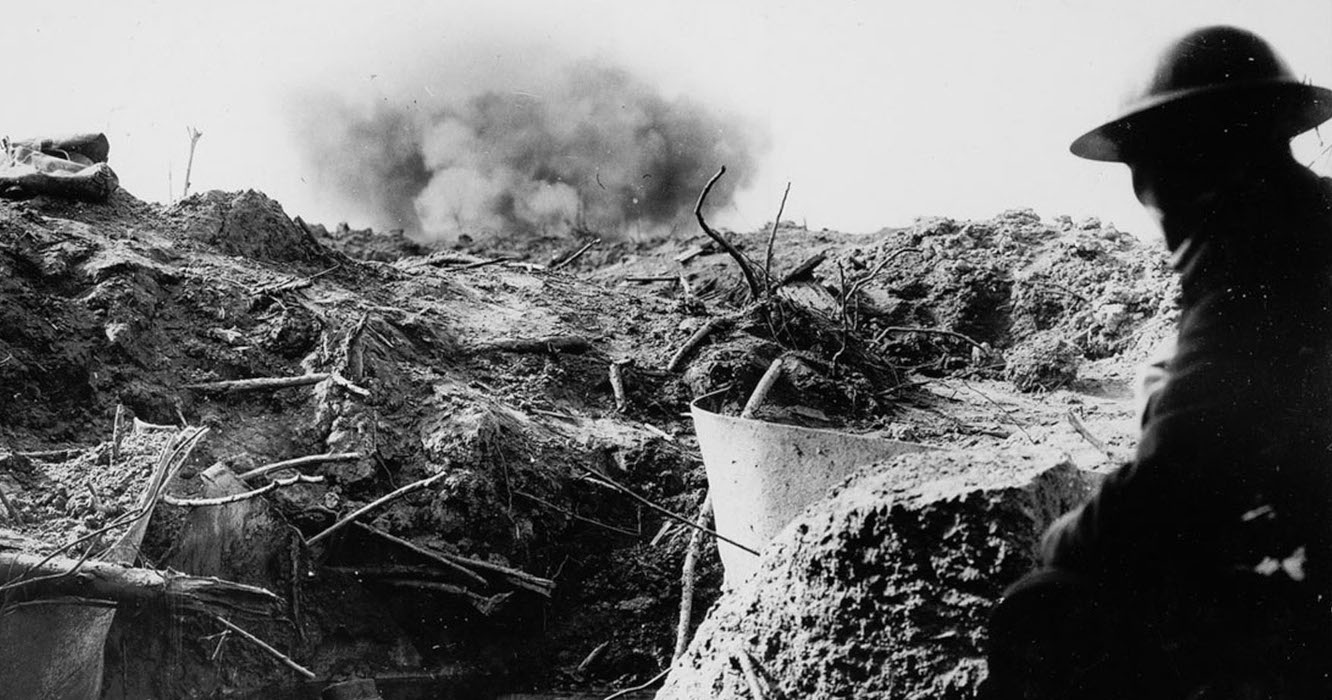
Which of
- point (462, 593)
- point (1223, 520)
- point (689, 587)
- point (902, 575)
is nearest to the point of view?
point (1223, 520)

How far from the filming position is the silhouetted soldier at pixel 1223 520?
8.49ft

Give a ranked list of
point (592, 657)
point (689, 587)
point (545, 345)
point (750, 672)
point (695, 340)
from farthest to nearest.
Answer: point (695, 340), point (545, 345), point (592, 657), point (689, 587), point (750, 672)

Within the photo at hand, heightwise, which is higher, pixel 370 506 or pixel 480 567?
pixel 370 506

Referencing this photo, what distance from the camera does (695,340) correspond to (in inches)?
284

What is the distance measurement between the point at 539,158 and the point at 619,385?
2.79 m

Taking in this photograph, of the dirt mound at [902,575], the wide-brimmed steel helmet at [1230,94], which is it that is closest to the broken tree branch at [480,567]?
the dirt mound at [902,575]

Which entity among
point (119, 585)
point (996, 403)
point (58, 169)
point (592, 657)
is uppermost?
point (58, 169)

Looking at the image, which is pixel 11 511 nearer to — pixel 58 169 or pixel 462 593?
pixel 462 593

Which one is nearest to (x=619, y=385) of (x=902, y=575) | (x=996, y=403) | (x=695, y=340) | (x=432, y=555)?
(x=695, y=340)

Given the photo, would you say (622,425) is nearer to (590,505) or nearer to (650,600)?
(590,505)

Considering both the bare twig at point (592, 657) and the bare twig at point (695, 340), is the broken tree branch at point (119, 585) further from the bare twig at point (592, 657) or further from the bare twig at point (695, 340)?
the bare twig at point (695, 340)

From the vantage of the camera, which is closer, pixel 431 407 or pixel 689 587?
pixel 689 587

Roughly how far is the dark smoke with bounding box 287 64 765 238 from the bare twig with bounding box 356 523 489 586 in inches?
98.2

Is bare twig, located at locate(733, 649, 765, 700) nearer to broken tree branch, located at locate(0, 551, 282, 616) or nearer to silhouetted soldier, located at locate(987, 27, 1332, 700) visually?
silhouetted soldier, located at locate(987, 27, 1332, 700)
